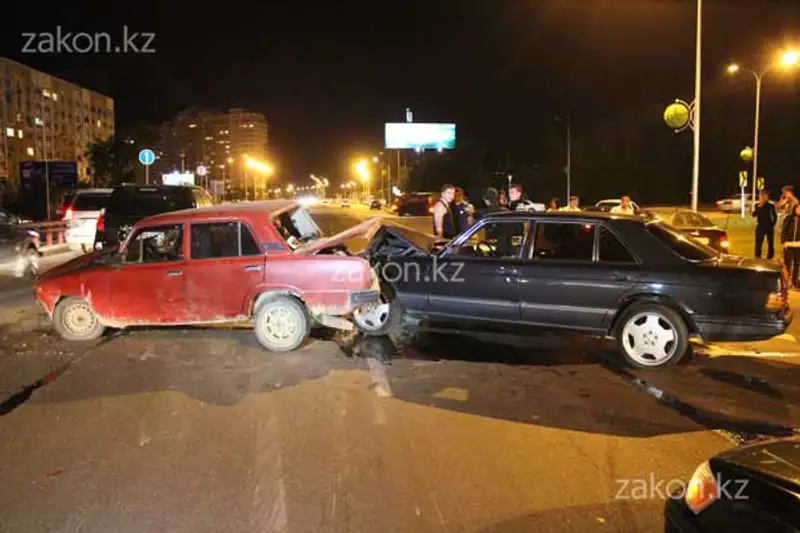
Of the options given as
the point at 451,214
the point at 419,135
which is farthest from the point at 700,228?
the point at 419,135

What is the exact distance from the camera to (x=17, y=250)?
1650 centimetres

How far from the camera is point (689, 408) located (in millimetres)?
6367

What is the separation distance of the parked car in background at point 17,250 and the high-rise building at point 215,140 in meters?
124

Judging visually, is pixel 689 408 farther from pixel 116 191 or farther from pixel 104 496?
pixel 116 191

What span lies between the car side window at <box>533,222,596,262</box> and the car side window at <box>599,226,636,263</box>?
120 millimetres

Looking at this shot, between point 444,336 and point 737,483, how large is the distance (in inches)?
254

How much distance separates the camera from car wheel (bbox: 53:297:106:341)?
9.00m

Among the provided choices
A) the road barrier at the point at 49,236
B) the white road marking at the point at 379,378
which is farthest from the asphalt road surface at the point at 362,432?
the road barrier at the point at 49,236

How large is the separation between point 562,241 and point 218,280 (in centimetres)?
387

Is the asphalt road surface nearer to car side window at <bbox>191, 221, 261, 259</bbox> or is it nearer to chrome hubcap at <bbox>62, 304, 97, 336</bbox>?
chrome hubcap at <bbox>62, 304, 97, 336</bbox>

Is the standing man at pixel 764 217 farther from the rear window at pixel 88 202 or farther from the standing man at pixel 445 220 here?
the rear window at pixel 88 202

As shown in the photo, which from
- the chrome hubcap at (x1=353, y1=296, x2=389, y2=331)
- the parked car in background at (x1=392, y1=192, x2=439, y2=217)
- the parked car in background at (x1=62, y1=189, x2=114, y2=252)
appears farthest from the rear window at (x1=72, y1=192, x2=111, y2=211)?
the parked car in background at (x1=392, y1=192, x2=439, y2=217)

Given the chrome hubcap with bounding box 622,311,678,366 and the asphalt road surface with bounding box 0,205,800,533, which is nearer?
the asphalt road surface with bounding box 0,205,800,533

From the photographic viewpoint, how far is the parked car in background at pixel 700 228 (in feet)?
52.0
